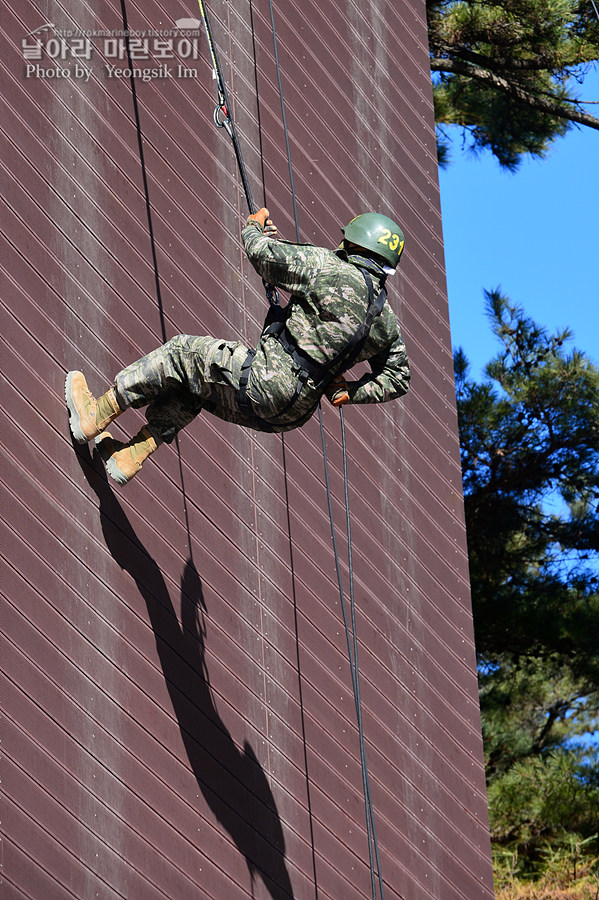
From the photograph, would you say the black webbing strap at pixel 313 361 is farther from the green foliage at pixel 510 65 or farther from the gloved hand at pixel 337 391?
the green foliage at pixel 510 65

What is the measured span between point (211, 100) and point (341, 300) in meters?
2.20

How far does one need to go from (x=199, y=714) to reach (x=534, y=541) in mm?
7011

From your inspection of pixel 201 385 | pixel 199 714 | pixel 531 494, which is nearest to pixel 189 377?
pixel 201 385

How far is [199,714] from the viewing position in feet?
19.9

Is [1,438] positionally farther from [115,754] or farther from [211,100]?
[211,100]

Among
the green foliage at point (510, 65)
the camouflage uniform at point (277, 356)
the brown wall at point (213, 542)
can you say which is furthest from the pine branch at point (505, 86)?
the camouflage uniform at point (277, 356)

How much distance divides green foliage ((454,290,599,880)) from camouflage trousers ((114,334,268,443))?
22.4ft

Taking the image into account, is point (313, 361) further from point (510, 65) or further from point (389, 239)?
point (510, 65)

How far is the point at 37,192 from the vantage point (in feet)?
19.6

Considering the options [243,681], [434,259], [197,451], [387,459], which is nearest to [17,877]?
[243,681]

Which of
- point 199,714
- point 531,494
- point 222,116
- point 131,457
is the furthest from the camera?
point 531,494

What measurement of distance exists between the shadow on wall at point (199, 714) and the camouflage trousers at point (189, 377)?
0.45 meters

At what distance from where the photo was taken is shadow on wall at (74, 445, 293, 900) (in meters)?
5.92

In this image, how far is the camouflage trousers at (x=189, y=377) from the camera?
5457mm
